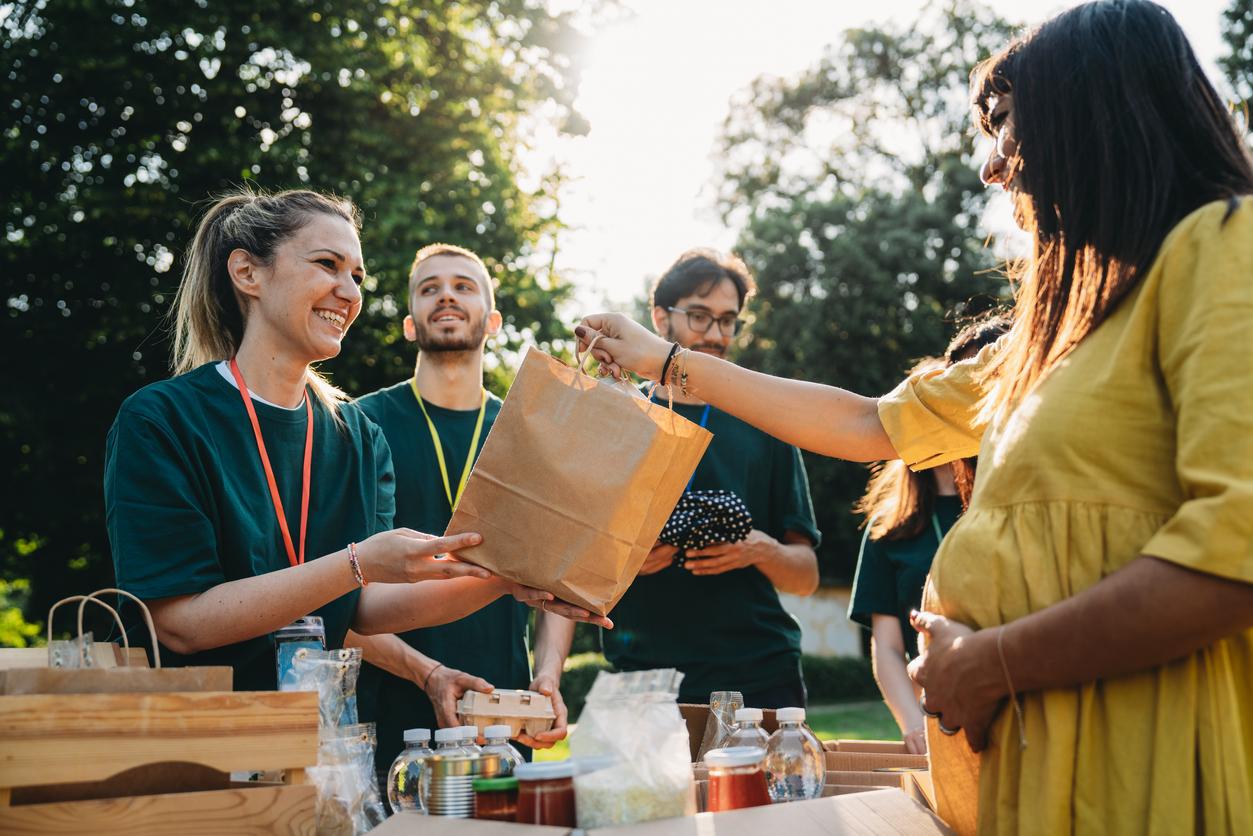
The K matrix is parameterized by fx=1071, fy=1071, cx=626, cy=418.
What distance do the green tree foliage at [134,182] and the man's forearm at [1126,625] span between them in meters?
10.5

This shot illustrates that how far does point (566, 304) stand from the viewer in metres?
13.7

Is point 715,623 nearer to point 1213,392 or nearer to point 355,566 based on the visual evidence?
point 355,566

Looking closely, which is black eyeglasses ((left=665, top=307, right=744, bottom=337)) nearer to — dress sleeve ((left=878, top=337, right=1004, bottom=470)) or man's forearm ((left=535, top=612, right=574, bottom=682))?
man's forearm ((left=535, top=612, right=574, bottom=682))

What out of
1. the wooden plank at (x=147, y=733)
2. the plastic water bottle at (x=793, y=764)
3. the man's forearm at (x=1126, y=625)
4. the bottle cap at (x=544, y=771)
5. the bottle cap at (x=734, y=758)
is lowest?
the plastic water bottle at (x=793, y=764)

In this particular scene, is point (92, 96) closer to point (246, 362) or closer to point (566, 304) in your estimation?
point (566, 304)

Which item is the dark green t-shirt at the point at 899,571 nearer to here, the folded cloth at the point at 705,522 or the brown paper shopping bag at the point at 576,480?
the folded cloth at the point at 705,522

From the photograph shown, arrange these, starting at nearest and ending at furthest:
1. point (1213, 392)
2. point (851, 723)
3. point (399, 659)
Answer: point (1213, 392) < point (399, 659) < point (851, 723)

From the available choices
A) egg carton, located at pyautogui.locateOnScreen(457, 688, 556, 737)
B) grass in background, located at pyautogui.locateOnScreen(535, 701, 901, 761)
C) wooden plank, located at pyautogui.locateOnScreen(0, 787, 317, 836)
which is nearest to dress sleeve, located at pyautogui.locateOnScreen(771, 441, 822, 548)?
egg carton, located at pyautogui.locateOnScreen(457, 688, 556, 737)

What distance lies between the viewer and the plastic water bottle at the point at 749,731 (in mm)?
2125

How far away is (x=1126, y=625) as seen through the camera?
4.96 feet

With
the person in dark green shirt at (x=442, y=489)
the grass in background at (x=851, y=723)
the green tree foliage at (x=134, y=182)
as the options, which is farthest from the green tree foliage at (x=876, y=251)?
the person in dark green shirt at (x=442, y=489)

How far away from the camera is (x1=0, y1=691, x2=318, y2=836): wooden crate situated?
65.9 inches

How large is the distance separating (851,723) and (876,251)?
1037 centimetres

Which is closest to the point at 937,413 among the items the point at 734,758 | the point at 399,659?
the point at 734,758
